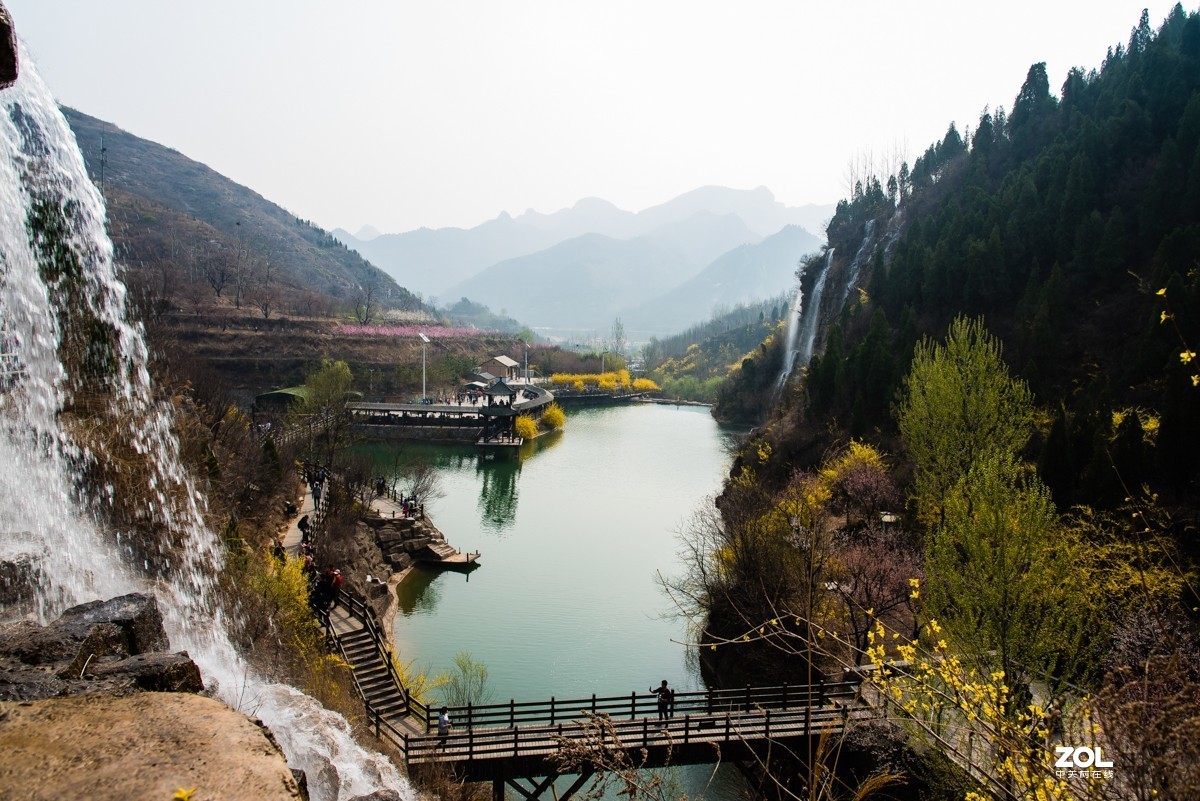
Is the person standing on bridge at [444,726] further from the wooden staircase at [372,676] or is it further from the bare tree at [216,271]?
the bare tree at [216,271]

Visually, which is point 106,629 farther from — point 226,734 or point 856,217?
point 856,217

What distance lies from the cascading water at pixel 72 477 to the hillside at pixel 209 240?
2173 inches

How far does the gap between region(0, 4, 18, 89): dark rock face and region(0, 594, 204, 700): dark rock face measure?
386cm

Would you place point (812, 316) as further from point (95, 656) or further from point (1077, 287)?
point (95, 656)

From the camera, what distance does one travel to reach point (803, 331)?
6347cm

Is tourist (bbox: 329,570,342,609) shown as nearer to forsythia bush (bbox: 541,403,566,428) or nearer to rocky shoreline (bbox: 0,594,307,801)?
rocky shoreline (bbox: 0,594,307,801)

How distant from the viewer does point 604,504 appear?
1469 inches

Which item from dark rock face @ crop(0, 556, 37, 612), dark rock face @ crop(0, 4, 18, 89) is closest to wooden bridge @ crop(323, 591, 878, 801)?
dark rock face @ crop(0, 556, 37, 612)

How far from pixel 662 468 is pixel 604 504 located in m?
11.0

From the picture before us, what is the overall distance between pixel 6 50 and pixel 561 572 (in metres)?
23.9

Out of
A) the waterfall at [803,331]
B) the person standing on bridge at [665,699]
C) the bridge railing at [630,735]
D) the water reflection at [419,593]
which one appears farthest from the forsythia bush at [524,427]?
the bridge railing at [630,735]

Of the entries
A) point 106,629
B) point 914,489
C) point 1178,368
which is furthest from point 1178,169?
point 106,629

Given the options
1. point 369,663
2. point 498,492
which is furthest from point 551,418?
point 369,663

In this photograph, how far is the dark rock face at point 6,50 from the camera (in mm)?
4047
